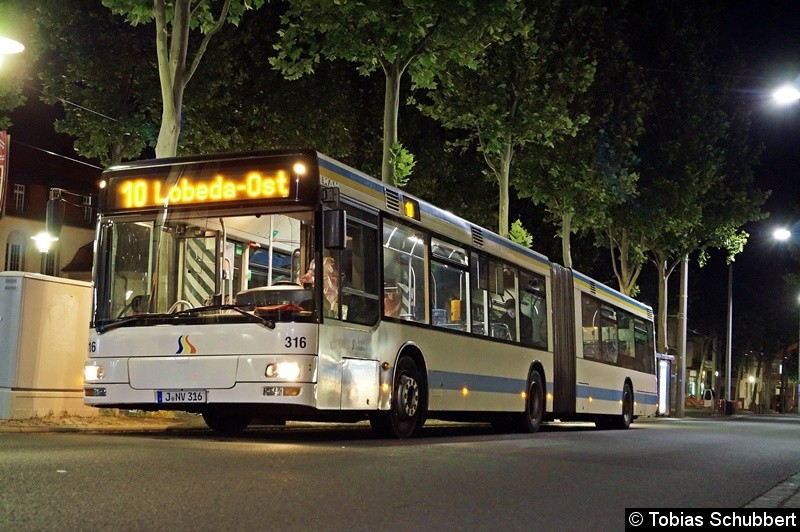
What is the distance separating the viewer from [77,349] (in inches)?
649

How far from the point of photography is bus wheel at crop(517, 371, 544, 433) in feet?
62.9

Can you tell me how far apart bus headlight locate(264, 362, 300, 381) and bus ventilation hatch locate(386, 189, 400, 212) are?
3.01m

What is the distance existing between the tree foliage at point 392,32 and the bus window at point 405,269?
841 centimetres

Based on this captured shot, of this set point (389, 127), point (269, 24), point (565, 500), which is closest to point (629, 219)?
point (269, 24)

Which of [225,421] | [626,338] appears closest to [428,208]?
[225,421]

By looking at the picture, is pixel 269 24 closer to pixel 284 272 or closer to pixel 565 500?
pixel 284 272

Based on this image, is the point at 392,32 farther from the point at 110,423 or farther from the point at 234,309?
the point at 234,309

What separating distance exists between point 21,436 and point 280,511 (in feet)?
23.2

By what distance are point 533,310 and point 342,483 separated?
39.1ft

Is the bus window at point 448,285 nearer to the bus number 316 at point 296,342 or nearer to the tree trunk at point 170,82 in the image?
the bus number 316 at point 296,342

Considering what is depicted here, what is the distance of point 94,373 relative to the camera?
507 inches

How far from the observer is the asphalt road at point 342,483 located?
6.53 m

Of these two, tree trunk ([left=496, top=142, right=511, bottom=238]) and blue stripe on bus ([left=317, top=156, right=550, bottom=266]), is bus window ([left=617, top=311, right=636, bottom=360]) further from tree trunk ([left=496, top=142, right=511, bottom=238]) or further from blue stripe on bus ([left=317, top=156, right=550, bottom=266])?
tree trunk ([left=496, top=142, right=511, bottom=238])

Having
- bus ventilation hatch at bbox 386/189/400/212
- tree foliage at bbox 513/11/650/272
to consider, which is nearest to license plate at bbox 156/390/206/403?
bus ventilation hatch at bbox 386/189/400/212
